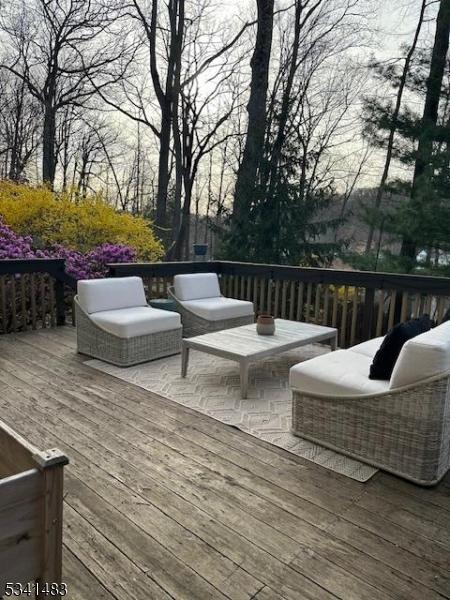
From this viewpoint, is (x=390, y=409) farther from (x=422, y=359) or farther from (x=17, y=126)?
(x=17, y=126)

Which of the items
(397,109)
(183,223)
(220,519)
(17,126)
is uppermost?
(17,126)

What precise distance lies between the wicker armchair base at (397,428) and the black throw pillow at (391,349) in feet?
0.69

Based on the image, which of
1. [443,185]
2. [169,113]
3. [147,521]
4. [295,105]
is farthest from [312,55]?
[147,521]

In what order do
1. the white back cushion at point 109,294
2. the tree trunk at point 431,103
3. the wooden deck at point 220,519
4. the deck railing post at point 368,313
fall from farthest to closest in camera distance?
the tree trunk at point 431,103 < the deck railing post at point 368,313 < the white back cushion at point 109,294 < the wooden deck at point 220,519

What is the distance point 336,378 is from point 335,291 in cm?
240

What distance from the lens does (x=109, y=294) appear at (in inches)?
183

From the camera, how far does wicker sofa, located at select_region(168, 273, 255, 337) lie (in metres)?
5.02

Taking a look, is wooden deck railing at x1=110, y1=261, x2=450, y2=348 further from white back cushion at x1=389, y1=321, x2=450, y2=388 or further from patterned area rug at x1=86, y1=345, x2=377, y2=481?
white back cushion at x1=389, y1=321, x2=450, y2=388

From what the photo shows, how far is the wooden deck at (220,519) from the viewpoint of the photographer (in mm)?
1668

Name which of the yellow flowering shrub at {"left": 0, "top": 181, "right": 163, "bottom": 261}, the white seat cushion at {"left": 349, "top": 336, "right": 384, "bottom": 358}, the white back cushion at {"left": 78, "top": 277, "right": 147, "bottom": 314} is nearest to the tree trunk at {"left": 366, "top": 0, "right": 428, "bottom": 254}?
the yellow flowering shrub at {"left": 0, "top": 181, "right": 163, "bottom": 261}

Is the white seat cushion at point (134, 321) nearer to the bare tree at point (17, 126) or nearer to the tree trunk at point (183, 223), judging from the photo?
the tree trunk at point (183, 223)

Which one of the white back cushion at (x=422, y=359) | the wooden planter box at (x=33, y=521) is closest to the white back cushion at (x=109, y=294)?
the white back cushion at (x=422, y=359)

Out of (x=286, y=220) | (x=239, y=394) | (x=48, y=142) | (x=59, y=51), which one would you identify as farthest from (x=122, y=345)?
(x=59, y=51)

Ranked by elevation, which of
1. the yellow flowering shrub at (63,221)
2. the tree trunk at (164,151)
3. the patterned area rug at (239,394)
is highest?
the tree trunk at (164,151)
